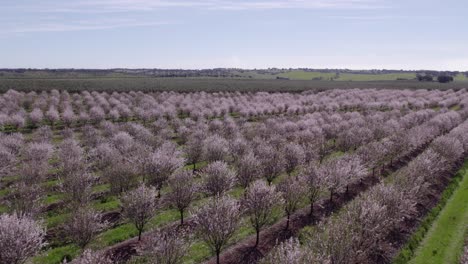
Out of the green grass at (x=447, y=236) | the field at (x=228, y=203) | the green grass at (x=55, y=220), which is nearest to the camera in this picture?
the field at (x=228, y=203)

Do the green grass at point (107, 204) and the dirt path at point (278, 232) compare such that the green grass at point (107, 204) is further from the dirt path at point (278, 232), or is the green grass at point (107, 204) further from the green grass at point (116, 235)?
the dirt path at point (278, 232)

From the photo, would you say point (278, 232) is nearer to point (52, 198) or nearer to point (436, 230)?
point (436, 230)

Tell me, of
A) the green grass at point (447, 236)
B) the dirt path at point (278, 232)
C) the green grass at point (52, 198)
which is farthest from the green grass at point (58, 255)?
the green grass at point (447, 236)

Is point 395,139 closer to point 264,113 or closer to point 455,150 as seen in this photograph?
point 455,150

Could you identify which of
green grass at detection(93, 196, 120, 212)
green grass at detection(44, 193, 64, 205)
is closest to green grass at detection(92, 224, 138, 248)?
green grass at detection(93, 196, 120, 212)

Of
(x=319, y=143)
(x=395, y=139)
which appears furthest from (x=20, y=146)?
(x=395, y=139)

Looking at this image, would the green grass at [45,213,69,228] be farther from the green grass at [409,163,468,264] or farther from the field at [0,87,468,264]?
the green grass at [409,163,468,264]

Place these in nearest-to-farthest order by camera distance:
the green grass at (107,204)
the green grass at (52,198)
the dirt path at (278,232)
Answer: the dirt path at (278,232)
the green grass at (107,204)
the green grass at (52,198)
